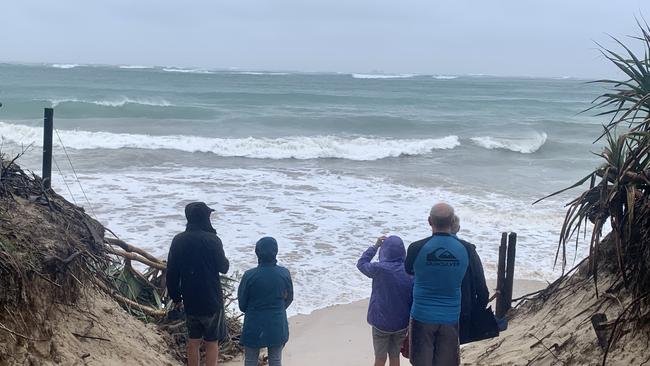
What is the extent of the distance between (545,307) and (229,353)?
121 inches

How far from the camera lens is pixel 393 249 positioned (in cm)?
482

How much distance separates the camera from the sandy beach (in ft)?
21.6

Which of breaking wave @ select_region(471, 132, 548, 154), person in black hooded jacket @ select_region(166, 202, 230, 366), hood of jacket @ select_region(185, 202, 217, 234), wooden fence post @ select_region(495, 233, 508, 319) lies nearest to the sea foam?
wooden fence post @ select_region(495, 233, 508, 319)

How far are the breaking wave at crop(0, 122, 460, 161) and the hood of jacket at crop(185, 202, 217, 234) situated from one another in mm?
17554

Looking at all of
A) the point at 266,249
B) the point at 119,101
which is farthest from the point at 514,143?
the point at 266,249

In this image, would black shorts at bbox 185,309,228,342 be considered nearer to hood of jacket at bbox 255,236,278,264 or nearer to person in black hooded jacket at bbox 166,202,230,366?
person in black hooded jacket at bbox 166,202,230,366

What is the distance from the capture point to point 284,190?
599 inches

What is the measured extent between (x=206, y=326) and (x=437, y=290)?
1914mm

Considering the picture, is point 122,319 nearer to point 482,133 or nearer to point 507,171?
point 507,171

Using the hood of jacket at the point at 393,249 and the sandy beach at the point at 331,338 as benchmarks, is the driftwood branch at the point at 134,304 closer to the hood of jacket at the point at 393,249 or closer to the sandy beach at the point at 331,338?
the sandy beach at the point at 331,338

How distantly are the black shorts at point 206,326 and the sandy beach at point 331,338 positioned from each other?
1.23 metres

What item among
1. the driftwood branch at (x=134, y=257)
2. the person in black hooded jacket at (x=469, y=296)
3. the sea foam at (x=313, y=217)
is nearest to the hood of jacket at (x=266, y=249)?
the person in black hooded jacket at (x=469, y=296)

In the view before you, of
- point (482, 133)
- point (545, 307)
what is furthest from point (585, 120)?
point (545, 307)

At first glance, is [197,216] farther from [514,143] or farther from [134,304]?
[514,143]
